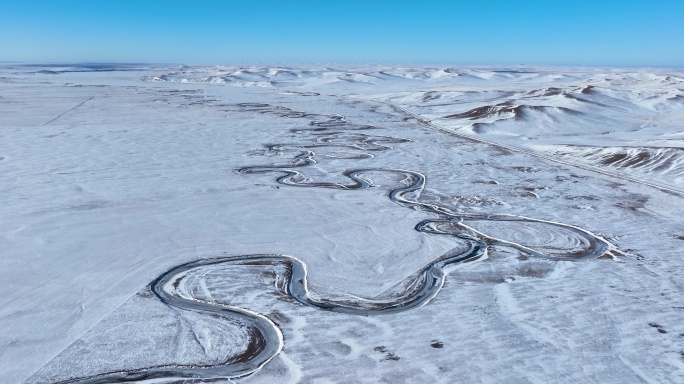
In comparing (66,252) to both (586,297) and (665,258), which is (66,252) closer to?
(586,297)

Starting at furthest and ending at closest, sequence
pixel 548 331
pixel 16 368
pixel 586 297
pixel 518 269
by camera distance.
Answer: pixel 518 269 → pixel 586 297 → pixel 548 331 → pixel 16 368

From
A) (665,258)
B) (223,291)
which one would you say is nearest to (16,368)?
(223,291)

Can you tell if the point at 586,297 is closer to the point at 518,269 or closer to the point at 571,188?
the point at 518,269

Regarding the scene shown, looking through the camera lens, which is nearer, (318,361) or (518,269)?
(318,361)

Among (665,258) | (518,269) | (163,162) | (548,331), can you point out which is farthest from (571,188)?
(163,162)

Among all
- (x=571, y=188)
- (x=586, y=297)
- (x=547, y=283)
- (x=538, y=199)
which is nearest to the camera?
(x=586, y=297)

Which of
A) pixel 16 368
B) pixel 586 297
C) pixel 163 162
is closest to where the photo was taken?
pixel 16 368
